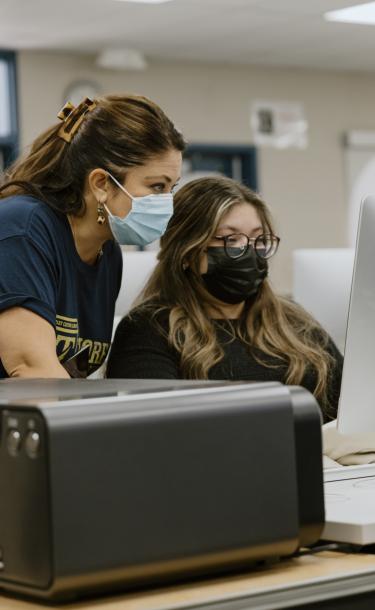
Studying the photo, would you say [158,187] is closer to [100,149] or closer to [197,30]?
[100,149]

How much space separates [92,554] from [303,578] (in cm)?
24

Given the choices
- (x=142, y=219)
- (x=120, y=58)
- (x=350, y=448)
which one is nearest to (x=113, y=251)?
(x=142, y=219)

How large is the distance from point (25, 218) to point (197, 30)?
16.3 ft

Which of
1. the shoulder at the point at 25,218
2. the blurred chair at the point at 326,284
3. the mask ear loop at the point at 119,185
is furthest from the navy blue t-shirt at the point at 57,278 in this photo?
the blurred chair at the point at 326,284

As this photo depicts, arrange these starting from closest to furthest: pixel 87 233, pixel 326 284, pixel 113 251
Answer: pixel 87 233
pixel 113 251
pixel 326 284

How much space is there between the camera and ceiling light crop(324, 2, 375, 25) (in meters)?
6.14

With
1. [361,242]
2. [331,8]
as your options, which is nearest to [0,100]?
[331,8]

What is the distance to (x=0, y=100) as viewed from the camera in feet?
22.1

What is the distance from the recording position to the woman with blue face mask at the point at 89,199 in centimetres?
176

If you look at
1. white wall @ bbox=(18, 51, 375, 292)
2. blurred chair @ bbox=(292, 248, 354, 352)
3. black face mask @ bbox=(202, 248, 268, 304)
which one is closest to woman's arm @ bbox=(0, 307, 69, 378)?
black face mask @ bbox=(202, 248, 268, 304)

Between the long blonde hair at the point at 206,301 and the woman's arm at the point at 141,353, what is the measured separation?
0.08 ft

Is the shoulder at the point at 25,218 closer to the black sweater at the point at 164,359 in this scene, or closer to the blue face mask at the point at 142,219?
the blue face mask at the point at 142,219

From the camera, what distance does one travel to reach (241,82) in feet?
25.0

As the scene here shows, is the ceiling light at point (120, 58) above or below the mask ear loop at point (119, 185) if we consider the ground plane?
above
